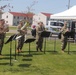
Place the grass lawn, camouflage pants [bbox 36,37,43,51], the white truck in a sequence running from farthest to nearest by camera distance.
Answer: the white truck → camouflage pants [bbox 36,37,43,51] → the grass lawn

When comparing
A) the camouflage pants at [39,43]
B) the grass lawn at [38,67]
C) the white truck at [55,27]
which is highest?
the white truck at [55,27]

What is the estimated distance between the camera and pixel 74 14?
20.5 m

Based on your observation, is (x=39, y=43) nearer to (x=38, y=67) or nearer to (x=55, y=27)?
(x=38, y=67)

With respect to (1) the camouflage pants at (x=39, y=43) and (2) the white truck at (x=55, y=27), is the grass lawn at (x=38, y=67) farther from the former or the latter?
(2) the white truck at (x=55, y=27)

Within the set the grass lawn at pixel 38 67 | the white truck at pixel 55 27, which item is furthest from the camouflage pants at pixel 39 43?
the white truck at pixel 55 27

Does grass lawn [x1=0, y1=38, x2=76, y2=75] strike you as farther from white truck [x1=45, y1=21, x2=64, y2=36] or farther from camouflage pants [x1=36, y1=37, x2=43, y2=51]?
white truck [x1=45, y1=21, x2=64, y2=36]

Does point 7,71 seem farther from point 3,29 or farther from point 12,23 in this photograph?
point 12,23

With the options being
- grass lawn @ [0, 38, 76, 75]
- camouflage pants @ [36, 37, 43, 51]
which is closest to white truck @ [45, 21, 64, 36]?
camouflage pants @ [36, 37, 43, 51]

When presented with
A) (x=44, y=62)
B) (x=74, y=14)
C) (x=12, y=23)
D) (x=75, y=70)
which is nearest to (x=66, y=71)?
(x=75, y=70)

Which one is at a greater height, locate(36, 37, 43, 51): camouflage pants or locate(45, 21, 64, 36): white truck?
locate(45, 21, 64, 36): white truck

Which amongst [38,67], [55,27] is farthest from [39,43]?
[55,27]

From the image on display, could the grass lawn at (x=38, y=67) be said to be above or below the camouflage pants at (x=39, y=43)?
below

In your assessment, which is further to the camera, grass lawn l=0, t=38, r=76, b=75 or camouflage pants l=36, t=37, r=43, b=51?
camouflage pants l=36, t=37, r=43, b=51

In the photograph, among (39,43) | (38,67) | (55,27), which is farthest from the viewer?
(55,27)
